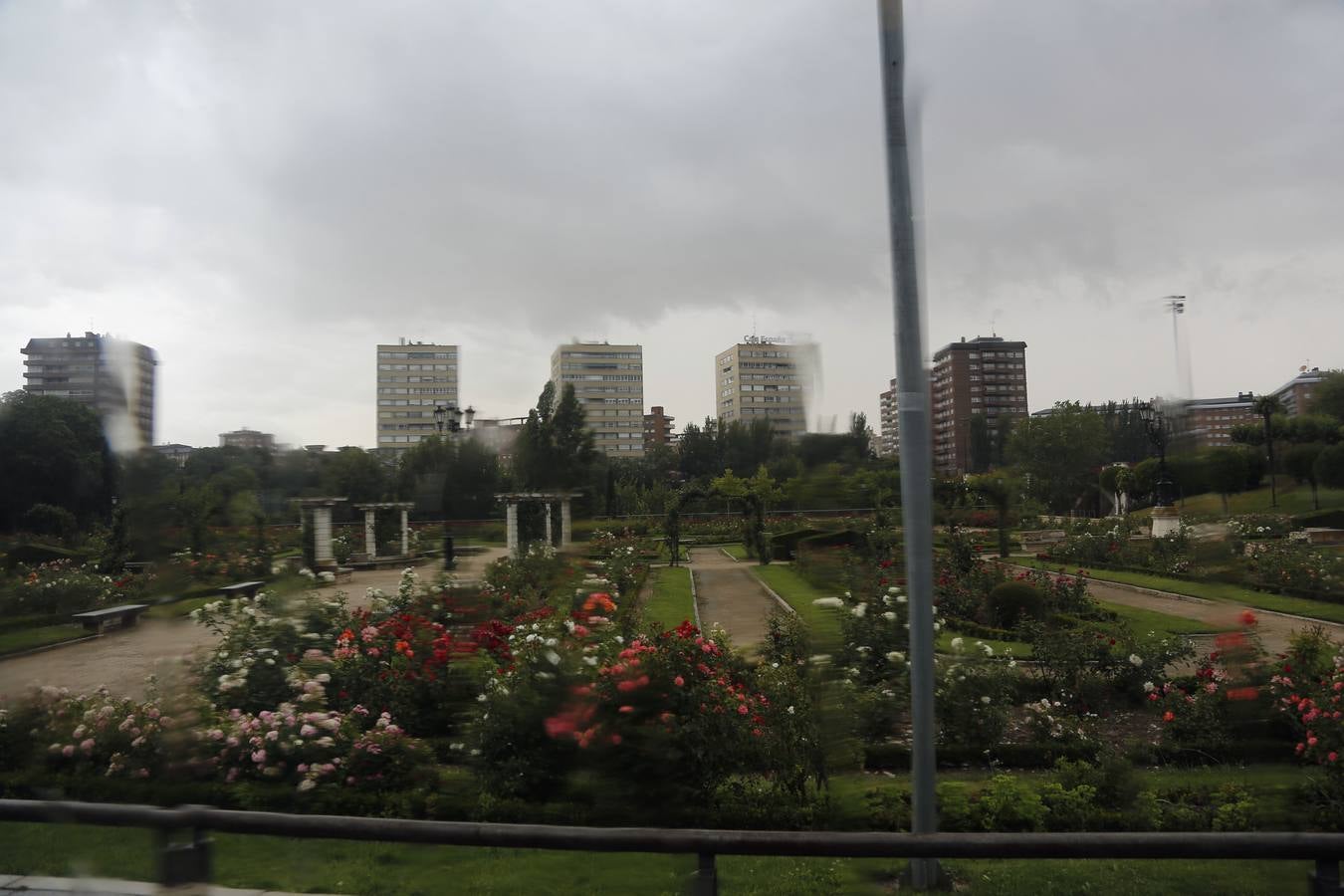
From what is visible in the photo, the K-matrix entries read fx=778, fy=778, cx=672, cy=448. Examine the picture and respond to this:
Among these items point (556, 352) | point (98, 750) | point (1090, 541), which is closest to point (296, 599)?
point (98, 750)

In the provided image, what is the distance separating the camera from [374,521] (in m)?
4.01

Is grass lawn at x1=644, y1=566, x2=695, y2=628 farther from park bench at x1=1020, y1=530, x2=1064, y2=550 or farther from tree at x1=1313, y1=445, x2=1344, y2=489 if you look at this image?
park bench at x1=1020, y1=530, x2=1064, y2=550

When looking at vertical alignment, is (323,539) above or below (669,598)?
above

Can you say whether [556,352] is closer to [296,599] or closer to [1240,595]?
[296,599]

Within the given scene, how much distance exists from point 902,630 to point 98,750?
4918 millimetres

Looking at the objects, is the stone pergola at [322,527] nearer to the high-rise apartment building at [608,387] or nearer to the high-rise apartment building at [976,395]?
the high-rise apartment building at [608,387]

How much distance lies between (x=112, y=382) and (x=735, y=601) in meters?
3.82

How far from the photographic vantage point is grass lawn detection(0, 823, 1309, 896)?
3324 millimetres

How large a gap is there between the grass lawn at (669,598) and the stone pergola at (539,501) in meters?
1.36

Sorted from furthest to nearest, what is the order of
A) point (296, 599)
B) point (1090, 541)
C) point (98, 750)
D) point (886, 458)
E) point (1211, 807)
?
point (1090, 541) → point (98, 750) → point (296, 599) → point (1211, 807) → point (886, 458)

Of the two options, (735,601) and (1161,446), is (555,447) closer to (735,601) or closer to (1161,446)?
(735,601)

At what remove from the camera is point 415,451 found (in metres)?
3.77

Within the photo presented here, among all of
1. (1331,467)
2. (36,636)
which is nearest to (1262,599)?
(1331,467)

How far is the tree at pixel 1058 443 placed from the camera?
203 inches
